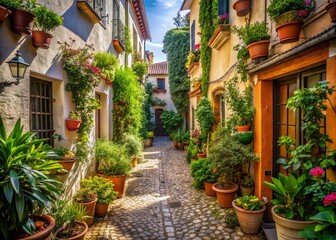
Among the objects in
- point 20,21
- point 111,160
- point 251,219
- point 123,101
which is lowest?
point 251,219

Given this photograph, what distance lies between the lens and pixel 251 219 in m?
4.11

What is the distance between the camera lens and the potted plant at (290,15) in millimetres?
3076

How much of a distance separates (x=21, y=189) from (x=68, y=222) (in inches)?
54.5

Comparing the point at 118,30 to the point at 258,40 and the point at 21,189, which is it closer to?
the point at 258,40

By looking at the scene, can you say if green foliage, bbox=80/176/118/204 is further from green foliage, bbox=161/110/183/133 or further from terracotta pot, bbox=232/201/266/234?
green foliage, bbox=161/110/183/133

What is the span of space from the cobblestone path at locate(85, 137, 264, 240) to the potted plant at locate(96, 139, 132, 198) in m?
0.44

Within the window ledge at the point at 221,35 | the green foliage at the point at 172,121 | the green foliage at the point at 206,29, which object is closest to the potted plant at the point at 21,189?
the window ledge at the point at 221,35

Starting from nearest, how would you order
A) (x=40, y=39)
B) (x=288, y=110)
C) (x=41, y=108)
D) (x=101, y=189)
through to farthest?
(x=40, y=39)
(x=288, y=110)
(x=41, y=108)
(x=101, y=189)

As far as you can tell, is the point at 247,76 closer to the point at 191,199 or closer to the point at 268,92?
the point at 268,92

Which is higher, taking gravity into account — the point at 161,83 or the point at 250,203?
the point at 161,83

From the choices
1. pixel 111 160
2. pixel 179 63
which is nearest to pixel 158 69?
pixel 179 63

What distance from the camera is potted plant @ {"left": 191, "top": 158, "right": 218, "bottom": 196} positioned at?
6.18 metres

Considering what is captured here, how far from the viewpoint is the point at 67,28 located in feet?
16.0

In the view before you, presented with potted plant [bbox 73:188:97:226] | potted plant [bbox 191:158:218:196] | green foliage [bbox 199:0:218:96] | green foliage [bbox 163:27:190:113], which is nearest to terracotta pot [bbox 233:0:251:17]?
green foliage [bbox 199:0:218:96]
